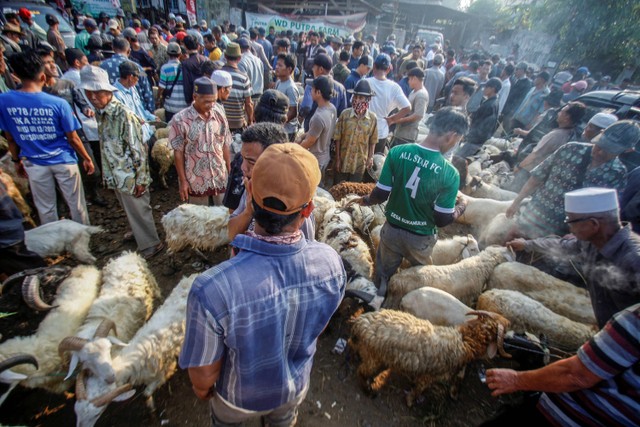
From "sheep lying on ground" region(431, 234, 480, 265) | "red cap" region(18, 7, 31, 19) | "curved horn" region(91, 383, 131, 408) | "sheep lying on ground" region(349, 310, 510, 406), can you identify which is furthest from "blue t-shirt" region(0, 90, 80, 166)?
"red cap" region(18, 7, 31, 19)

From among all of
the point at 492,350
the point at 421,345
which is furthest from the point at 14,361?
the point at 492,350

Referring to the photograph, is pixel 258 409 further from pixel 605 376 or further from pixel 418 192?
pixel 418 192

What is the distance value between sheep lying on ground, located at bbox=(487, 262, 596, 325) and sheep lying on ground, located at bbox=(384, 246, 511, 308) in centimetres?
14

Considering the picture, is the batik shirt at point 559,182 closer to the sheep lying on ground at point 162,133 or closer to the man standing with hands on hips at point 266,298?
the man standing with hands on hips at point 266,298

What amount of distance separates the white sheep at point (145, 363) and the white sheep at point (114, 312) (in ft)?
0.43

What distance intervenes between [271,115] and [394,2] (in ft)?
88.3

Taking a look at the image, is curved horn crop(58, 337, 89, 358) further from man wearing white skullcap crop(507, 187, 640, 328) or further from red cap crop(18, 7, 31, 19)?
red cap crop(18, 7, 31, 19)

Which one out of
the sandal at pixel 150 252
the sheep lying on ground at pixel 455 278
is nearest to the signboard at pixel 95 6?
the sandal at pixel 150 252

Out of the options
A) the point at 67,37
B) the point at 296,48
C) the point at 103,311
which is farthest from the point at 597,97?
the point at 67,37

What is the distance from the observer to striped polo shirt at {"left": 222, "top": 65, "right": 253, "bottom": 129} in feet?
17.8

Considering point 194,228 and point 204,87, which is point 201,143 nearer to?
point 204,87

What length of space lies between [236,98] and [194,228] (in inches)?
112

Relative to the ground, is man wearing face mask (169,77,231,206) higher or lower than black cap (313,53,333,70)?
lower

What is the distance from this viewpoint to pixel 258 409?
1553 mm
